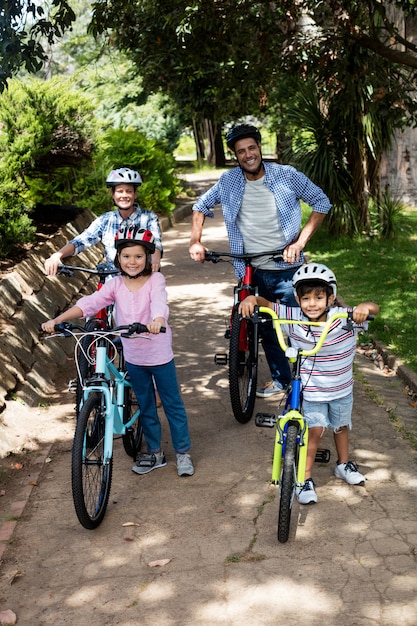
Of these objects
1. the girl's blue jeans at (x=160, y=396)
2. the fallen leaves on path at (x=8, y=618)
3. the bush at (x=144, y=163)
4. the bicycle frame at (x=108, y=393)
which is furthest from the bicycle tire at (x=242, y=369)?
the bush at (x=144, y=163)

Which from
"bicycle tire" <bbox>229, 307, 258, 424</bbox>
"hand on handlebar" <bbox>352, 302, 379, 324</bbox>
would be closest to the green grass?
"bicycle tire" <bbox>229, 307, 258, 424</bbox>

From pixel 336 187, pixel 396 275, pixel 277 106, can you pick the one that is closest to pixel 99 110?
pixel 277 106

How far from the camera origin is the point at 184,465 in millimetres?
5711

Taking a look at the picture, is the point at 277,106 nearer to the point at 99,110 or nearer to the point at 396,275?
the point at 99,110

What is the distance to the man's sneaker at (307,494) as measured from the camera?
16.6 ft

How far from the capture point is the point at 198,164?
36188mm

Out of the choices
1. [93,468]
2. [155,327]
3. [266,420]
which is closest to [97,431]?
[93,468]

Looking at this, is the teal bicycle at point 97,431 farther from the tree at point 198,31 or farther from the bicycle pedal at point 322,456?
the tree at point 198,31

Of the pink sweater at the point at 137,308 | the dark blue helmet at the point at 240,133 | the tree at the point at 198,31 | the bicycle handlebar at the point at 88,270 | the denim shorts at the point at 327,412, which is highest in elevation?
the tree at the point at 198,31

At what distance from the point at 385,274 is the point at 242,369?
6182 mm

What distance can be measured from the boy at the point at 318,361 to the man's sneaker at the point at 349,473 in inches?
10.9

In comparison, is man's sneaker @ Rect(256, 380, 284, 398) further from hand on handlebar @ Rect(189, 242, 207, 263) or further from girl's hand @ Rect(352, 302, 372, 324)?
girl's hand @ Rect(352, 302, 372, 324)

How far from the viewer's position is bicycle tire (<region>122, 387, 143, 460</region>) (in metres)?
5.69

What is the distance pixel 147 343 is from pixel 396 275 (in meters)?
7.28
